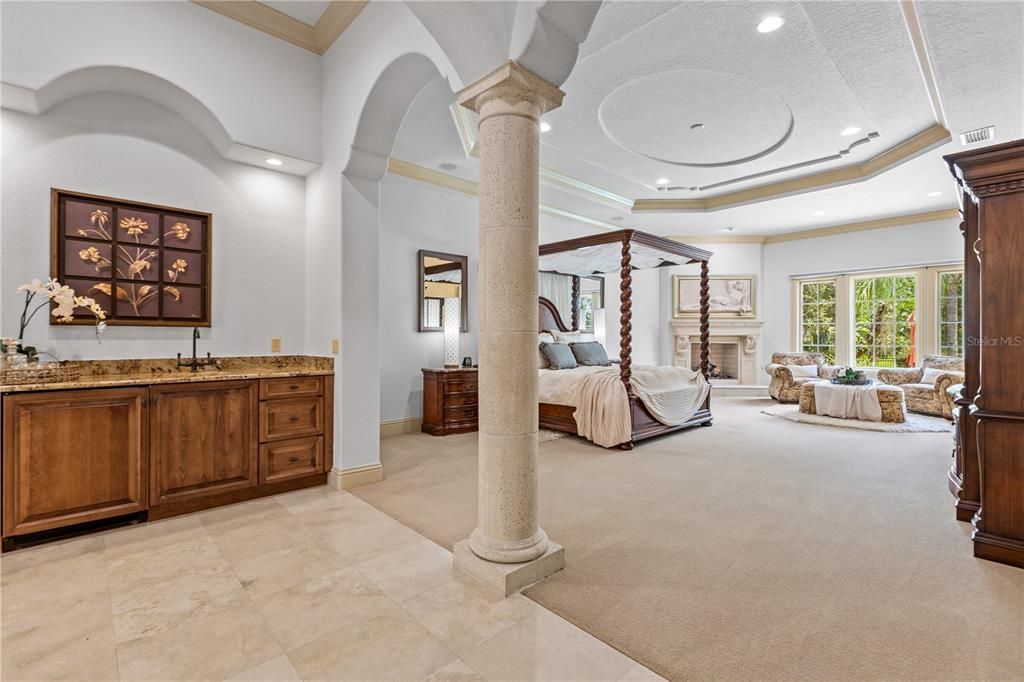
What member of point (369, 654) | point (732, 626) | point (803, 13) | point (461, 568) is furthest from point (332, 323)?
point (803, 13)

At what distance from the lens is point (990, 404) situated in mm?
2426

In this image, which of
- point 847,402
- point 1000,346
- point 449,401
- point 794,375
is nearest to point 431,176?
point 449,401

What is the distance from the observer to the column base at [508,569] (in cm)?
212

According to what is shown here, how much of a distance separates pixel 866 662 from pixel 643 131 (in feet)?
15.6

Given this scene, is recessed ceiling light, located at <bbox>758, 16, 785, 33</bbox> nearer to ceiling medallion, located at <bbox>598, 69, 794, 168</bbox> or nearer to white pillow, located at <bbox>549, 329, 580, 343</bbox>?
ceiling medallion, located at <bbox>598, 69, 794, 168</bbox>

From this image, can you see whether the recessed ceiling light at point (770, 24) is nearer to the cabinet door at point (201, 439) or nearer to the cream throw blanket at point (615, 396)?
the cream throw blanket at point (615, 396)

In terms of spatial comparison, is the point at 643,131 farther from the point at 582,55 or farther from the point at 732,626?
the point at 732,626

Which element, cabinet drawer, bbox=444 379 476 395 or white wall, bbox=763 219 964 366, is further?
white wall, bbox=763 219 964 366

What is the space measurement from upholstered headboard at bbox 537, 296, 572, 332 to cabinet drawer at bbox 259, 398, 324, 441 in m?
4.18

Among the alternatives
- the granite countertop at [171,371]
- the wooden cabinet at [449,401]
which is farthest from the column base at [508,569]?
the wooden cabinet at [449,401]

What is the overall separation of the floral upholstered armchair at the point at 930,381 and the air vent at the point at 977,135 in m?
3.19

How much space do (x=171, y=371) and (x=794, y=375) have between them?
8691 mm

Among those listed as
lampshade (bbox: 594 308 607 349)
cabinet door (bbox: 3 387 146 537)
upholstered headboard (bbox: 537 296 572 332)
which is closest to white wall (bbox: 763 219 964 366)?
lampshade (bbox: 594 308 607 349)

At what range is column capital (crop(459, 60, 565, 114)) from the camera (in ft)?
7.01
